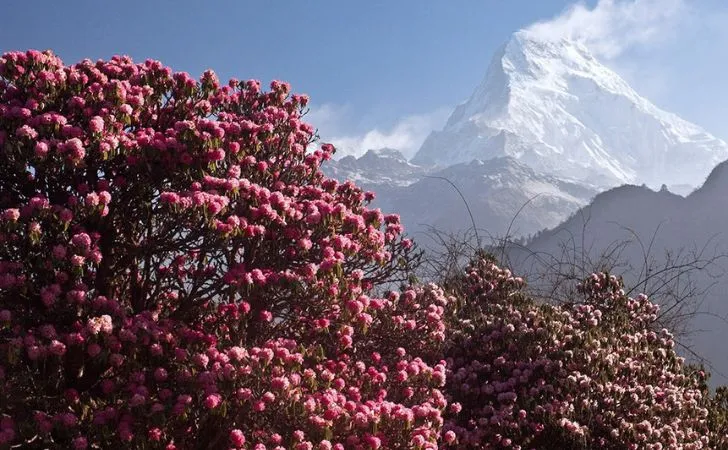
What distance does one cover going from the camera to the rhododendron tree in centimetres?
593

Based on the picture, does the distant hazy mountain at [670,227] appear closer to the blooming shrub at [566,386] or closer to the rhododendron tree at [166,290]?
the blooming shrub at [566,386]

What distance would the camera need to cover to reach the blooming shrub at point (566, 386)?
8.11 meters

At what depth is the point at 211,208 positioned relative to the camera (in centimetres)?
603

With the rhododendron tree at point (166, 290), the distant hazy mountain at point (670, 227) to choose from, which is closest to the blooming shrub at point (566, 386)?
the rhododendron tree at point (166, 290)

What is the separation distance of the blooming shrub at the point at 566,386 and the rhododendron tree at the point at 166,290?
1.34m

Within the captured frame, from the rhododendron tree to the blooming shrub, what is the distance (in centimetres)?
134

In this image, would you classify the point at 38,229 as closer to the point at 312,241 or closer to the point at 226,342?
the point at 226,342

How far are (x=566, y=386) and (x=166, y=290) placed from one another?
15.5 feet

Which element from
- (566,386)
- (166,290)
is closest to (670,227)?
(566,386)

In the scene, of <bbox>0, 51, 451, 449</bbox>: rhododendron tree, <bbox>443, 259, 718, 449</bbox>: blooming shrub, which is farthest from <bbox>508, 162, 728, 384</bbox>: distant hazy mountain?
<bbox>0, 51, 451, 449</bbox>: rhododendron tree

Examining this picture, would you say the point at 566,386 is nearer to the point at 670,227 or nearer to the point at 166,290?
the point at 166,290

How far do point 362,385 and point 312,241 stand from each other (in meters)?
1.60

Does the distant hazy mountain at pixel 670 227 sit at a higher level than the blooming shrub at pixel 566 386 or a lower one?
higher

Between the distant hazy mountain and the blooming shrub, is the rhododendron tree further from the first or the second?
the distant hazy mountain
